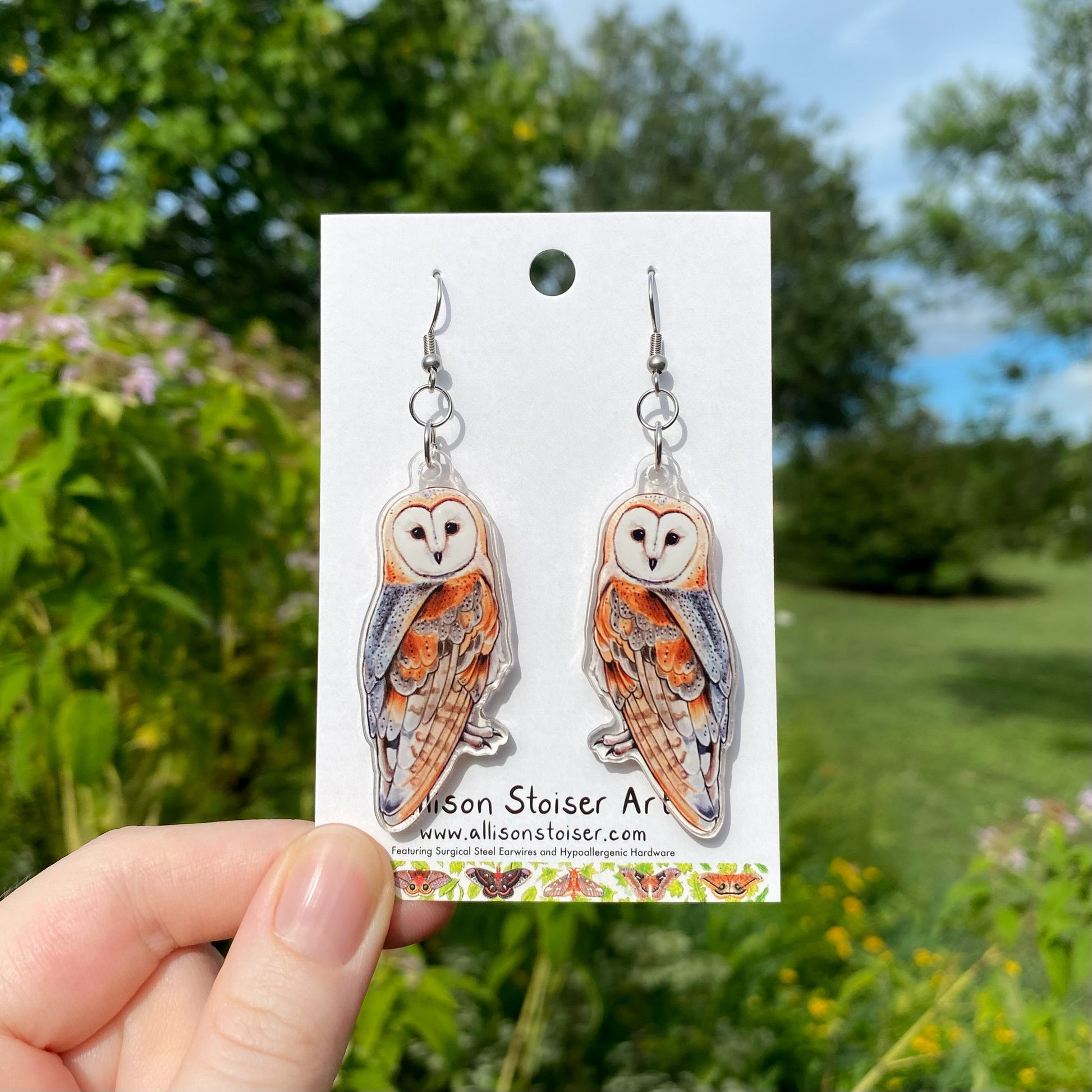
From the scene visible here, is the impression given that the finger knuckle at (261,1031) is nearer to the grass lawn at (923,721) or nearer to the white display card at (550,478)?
the white display card at (550,478)

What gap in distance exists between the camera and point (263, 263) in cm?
442

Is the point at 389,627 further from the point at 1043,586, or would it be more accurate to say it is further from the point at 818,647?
the point at 1043,586

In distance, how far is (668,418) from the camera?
86 centimetres

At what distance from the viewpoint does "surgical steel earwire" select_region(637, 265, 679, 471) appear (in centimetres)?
85

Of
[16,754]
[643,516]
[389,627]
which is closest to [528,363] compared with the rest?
[643,516]

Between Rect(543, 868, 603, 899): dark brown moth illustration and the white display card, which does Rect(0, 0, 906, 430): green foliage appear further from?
Rect(543, 868, 603, 899): dark brown moth illustration

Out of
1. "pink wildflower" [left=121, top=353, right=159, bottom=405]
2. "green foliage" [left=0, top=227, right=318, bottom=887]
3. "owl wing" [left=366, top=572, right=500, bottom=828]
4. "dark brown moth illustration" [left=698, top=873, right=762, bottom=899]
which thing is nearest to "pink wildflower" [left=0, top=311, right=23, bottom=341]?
"green foliage" [left=0, top=227, right=318, bottom=887]

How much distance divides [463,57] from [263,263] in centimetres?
142

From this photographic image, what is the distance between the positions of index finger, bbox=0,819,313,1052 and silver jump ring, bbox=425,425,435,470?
0.40 m

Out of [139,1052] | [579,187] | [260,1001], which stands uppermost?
[579,187]

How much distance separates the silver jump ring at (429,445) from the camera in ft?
2.79

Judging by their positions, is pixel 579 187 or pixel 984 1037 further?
pixel 579 187

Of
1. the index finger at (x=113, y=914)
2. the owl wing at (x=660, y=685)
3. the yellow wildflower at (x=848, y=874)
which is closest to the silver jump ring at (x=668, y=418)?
the owl wing at (x=660, y=685)

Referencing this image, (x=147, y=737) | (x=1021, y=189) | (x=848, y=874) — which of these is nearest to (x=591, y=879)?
(x=147, y=737)
